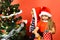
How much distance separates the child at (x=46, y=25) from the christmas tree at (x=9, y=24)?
0.12 meters

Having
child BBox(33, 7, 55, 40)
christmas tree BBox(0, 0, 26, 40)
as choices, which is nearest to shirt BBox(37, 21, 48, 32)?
Result: child BBox(33, 7, 55, 40)

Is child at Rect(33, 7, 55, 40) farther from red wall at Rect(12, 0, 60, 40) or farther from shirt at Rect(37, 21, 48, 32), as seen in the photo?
red wall at Rect(12, 0, 60, 40)

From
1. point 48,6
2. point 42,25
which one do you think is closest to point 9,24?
point 42,25

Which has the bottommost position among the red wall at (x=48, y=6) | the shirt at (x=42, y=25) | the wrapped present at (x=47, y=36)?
the wrapped present at (x=47, y=36)

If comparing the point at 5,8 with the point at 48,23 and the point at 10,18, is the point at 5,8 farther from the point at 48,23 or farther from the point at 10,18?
the point at 48,23

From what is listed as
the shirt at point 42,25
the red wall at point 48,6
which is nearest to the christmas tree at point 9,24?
the shirt at point 42,25

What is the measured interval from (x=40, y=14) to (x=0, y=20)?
0.28m

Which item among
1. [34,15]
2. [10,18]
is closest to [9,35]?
[10,18]

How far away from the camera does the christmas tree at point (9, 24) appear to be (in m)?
1.18

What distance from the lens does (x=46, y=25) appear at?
1198 millimetres

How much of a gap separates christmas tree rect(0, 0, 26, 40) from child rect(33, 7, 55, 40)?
4.7 inches

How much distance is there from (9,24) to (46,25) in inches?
9.8

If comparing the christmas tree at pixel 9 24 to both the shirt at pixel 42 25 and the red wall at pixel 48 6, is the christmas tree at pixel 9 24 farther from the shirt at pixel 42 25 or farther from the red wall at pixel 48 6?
the red wall at pixel 48 6

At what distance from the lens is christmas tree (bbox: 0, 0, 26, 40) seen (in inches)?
46.3
